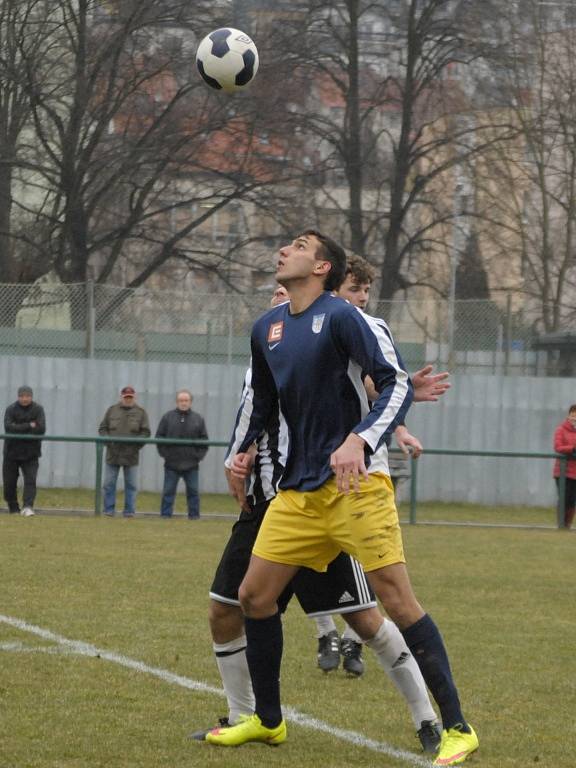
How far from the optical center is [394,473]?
18031 mm

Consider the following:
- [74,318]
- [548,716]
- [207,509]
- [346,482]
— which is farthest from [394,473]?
[346,482]

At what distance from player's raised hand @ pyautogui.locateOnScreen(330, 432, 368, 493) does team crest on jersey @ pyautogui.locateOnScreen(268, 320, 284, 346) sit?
64 cm

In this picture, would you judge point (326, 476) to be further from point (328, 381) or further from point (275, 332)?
point (275, 332)

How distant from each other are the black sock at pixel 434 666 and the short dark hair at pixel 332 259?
1.41m

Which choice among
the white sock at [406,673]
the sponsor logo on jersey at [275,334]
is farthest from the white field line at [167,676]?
the sponsor logo on jersey at [275,334]

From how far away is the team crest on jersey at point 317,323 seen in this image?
5652 millimetres

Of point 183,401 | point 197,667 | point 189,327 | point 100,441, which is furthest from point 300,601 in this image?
point 189,327

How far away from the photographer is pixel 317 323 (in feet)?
18.6

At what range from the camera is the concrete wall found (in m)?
21.8

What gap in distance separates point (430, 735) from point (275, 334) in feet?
5.74

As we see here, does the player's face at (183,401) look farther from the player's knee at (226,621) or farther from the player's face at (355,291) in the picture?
the player's knee at (226,621)

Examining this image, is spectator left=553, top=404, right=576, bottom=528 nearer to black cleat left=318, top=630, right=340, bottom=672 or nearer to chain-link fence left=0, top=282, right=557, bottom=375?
chain-link fence left=0, top=282, right=557, bottom=375

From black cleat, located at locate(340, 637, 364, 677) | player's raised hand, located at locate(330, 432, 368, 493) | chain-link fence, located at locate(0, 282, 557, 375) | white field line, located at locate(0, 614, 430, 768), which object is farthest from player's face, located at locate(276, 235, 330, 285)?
chain-link fence, located at locate(0, 282, 557, 375)

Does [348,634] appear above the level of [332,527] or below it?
below
